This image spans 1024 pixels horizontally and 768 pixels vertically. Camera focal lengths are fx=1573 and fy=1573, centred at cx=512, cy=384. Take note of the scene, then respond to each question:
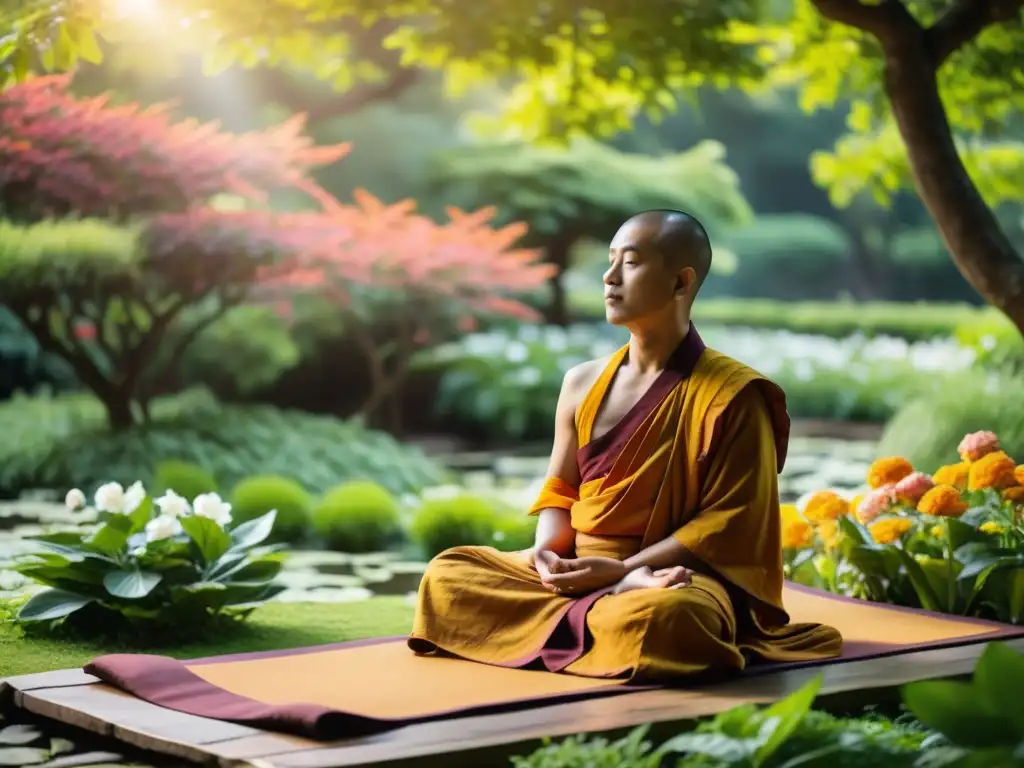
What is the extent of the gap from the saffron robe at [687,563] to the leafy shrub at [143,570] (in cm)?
109

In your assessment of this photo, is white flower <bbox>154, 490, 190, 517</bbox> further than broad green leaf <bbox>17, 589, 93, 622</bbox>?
Yes

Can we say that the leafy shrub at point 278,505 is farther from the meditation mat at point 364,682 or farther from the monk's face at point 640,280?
the monk's face at point 640,280

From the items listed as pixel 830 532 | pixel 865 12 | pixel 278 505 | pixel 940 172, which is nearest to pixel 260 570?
pixel 830 532

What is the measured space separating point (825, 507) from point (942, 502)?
490 mm

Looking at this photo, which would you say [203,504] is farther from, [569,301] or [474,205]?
[569,301]

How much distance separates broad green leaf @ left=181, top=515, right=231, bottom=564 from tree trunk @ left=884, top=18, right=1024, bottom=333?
292 centimetres

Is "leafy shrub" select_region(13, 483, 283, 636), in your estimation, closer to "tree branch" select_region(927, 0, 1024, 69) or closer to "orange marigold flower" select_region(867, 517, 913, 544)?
"orange marigold flower" select_region(867, 517, 913, 544)

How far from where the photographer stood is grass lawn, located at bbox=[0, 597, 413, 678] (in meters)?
5.12

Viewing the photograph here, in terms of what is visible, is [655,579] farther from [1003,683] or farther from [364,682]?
[1003,683]

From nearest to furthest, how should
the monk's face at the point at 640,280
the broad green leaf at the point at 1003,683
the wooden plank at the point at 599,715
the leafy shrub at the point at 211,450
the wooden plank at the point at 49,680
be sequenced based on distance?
the broad green leaf at the point at 1003,683 → the wooden plank at the point at 599,715 → the wooden plank at the point at 49,680 → the monk's face at the point at 640,280 → the leafy shrub at the point at 211,450

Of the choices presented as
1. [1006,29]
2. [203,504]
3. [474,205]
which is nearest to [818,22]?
[1006,29]

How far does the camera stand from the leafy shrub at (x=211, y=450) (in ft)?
32.9

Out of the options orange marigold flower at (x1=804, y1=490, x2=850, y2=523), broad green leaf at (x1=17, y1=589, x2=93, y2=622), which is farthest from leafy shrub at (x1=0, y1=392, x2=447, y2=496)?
orange marigold flower at (x1=804, y1=490, x2=850, y2=523)

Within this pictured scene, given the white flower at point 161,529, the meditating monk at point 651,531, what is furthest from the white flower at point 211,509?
the meditating monk at point 651,531
